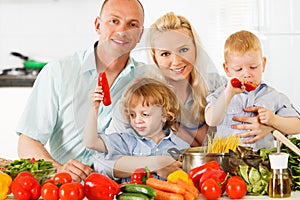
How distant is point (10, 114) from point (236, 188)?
2619 mm

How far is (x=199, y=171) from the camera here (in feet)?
5.41

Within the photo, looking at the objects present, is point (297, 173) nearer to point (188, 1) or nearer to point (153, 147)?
point (153, 147)

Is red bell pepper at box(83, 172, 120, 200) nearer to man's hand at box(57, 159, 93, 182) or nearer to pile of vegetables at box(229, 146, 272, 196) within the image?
pile of vegetables at box(229, 146, 272, 196)

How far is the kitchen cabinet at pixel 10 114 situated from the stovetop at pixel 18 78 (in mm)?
33

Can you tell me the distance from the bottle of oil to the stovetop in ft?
8.82

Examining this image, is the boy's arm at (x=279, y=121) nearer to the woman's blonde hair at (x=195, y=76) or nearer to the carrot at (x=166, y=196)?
the woman's blonde hair at (x=195, y=76)

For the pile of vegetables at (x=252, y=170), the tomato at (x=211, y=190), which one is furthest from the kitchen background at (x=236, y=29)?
the tomato at (x=211, y=190)

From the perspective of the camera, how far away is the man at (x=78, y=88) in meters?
1.89

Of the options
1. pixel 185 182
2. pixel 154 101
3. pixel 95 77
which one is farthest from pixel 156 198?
pixel 95 77

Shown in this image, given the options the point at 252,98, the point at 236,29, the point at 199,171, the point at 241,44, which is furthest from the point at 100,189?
the point at 236,29

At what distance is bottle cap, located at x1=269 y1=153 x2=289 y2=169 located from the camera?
153 cm

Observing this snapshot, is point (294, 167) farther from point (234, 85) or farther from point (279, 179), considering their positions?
point (234, 85)

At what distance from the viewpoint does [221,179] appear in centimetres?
162

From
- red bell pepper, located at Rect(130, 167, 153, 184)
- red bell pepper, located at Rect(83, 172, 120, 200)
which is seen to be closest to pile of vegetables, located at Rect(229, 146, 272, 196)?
red bell pepper, located at Rect(130, 167, 153, 184)
